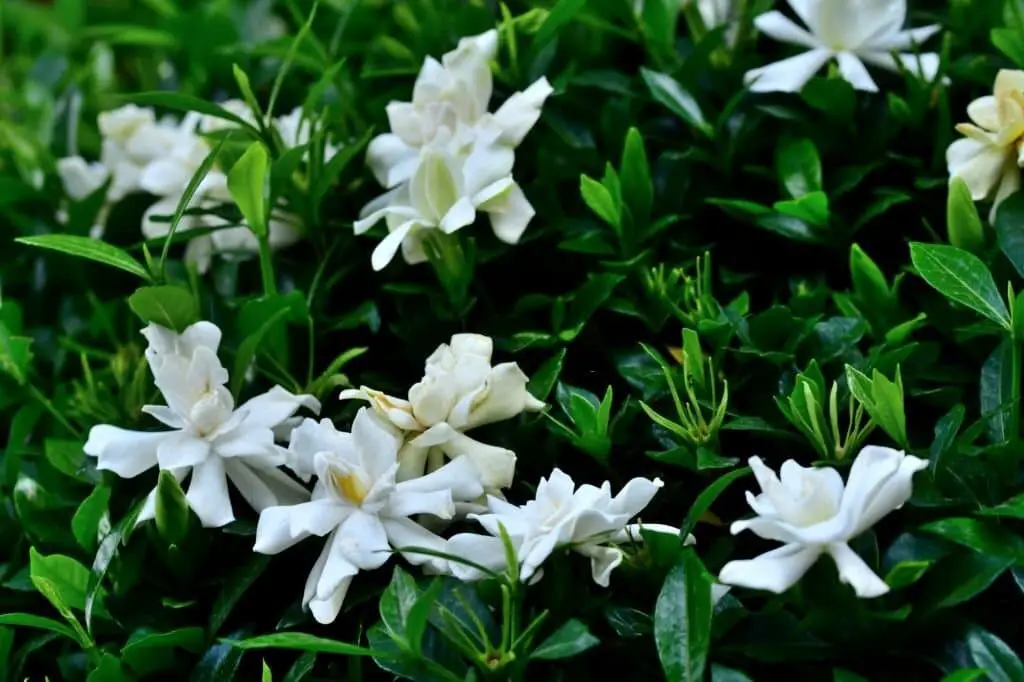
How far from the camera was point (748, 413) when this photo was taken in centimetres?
69

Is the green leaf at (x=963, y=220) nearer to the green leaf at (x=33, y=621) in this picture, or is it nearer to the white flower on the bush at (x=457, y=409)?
the white flower on the bush at (x=457, y=409)

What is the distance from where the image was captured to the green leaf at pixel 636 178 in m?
0.77

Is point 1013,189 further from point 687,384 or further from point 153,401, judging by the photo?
point 153,401

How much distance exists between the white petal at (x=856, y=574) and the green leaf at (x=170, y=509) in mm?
335

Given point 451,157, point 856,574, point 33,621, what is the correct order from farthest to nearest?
point 451,157
point 33,621
point 856,574

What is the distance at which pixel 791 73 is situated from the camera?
0.79m

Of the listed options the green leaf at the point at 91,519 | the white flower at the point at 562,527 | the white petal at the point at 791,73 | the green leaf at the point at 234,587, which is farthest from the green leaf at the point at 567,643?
the white petal at the point at 791,73

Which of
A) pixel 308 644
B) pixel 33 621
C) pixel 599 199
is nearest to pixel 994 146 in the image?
pixel 599 199

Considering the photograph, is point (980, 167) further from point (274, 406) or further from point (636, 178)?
point (274, 406)

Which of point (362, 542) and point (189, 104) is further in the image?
point (189, 104)

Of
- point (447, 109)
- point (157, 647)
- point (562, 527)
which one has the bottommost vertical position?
point (157, 647)

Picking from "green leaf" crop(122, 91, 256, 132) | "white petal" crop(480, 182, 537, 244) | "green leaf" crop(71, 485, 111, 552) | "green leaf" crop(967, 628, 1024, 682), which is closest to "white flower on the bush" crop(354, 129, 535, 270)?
"white petal" crop(480, 182, 537, 244)

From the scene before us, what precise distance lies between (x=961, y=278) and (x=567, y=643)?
0.28 meters

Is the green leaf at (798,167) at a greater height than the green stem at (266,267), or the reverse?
the green leaf at (798,167)
